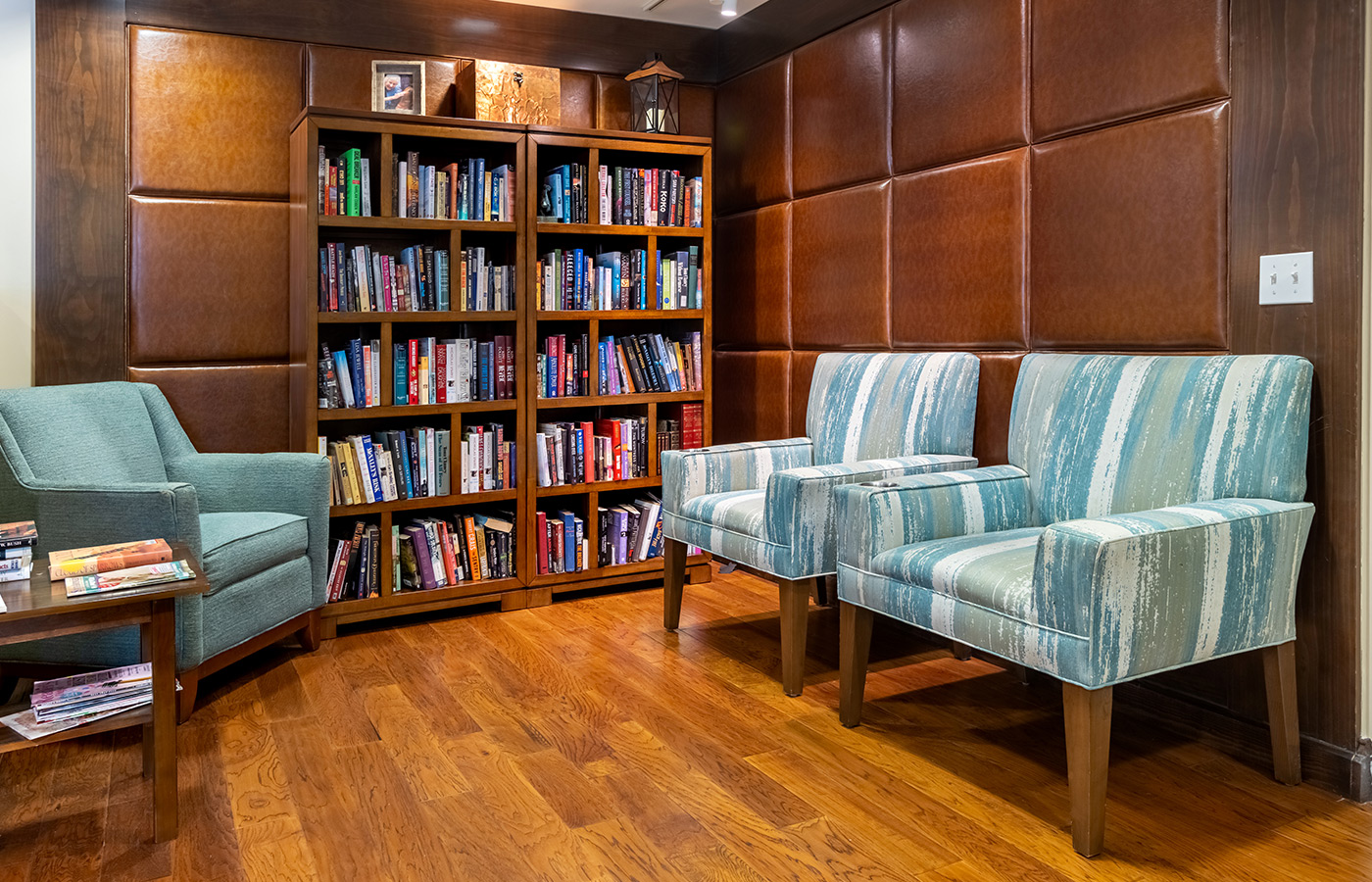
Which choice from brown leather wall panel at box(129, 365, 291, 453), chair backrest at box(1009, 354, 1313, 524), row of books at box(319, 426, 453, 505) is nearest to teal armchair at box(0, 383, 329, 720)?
brown leather wall panel at box(129, 365, 291, 453)

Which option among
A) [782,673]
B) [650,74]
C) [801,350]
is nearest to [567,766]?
[782,673]

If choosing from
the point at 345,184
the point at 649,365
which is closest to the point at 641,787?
the point at 649,365

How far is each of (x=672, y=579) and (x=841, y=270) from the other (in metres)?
1.34

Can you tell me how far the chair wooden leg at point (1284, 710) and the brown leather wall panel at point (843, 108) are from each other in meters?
2.06

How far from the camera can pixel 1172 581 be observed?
79.7 inches

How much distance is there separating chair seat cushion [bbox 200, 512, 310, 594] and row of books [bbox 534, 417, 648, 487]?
1003 mm

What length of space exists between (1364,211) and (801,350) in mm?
2176

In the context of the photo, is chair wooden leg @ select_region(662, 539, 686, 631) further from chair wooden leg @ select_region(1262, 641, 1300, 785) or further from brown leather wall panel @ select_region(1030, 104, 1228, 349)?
chair wooden leg @ select_region(1262, 641, 1300, 785)

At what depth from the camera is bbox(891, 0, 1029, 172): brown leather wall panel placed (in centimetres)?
304

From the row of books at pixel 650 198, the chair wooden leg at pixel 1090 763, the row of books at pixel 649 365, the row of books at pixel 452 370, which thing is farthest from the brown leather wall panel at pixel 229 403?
the chair wooden leg at pixel 1090 763

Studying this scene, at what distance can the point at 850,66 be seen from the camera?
375 centimetres

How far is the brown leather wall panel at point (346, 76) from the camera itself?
387 cm

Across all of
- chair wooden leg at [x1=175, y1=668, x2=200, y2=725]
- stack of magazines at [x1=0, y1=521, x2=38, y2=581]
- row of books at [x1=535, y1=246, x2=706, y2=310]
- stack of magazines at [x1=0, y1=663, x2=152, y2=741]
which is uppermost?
row of books at [x1=535, y1=246, x2=706, y2=310]

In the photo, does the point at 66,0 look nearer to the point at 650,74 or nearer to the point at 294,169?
the point at 294,169
